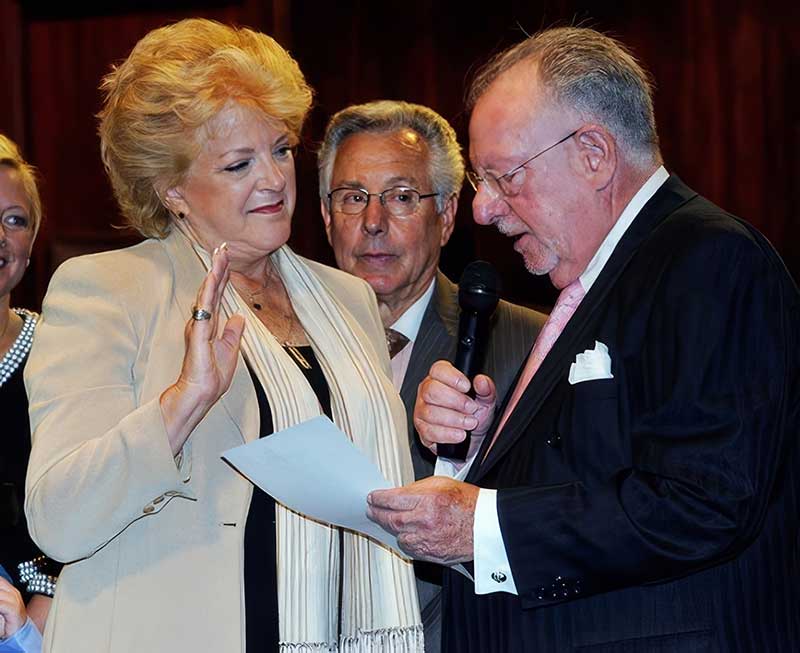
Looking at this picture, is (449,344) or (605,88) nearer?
(605,88)

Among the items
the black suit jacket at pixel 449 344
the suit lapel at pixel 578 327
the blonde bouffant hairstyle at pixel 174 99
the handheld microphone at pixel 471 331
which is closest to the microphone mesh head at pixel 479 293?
the handheld microphone at pixel 471 331

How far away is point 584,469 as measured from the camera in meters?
1.99

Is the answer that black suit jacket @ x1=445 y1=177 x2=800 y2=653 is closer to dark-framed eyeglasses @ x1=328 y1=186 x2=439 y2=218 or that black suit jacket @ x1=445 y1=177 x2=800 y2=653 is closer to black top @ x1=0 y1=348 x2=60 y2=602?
black top @ x1=0 y1=348 x2=60 y2=602

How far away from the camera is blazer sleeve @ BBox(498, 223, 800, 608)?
1.84m

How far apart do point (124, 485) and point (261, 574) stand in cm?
37

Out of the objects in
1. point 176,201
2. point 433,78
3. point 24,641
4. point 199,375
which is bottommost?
point 24,641

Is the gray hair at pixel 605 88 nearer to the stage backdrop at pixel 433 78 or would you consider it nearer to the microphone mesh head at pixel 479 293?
the microphone mesh head at pixel 479 293

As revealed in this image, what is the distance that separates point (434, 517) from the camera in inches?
79.0

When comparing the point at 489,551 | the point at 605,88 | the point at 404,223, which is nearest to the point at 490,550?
the point at 489,551

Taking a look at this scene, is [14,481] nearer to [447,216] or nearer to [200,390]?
[200,390]

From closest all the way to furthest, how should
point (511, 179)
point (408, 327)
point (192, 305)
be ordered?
point (511, 179), point (192, 305), point (408, 327)

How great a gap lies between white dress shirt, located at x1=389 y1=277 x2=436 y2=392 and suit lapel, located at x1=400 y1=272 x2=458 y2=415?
1cm

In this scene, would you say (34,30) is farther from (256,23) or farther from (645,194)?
(645,194)

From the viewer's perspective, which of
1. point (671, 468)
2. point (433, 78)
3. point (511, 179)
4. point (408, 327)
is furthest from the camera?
point (433, 78)
